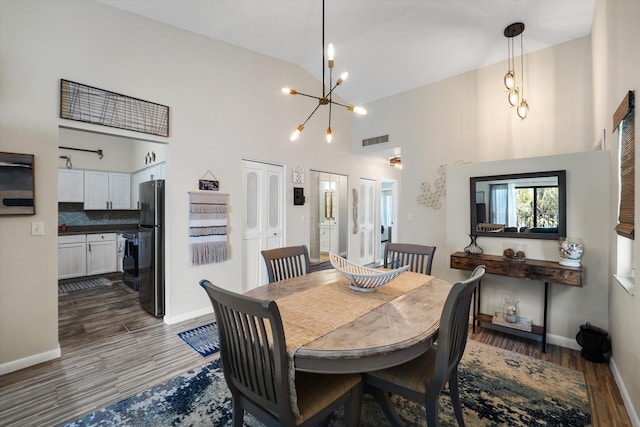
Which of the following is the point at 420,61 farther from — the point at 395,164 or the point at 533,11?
the point at 395,164

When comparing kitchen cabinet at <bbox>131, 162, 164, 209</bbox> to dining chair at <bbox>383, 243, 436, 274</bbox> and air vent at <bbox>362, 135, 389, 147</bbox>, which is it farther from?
dining chair at <bbox>383, 243, 436, 274</bbox>

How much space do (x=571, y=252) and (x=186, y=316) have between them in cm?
411

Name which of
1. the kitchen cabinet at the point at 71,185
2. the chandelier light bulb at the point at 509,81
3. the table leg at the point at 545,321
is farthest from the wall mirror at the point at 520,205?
the kitchen cabinet at the point at 71,185

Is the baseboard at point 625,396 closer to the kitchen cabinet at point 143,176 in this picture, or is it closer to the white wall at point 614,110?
the white wall at point 614,110

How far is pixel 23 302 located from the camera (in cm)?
240

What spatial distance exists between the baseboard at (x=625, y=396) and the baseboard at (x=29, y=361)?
4.30 m

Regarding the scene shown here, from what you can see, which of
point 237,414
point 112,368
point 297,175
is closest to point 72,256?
point 112,368

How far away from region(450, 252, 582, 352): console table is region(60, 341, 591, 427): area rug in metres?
0.69

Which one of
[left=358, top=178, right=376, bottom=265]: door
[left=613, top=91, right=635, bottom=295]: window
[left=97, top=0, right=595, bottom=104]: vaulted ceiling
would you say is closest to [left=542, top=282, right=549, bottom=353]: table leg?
[left=613, top=91, right=635, bottom=295]: window

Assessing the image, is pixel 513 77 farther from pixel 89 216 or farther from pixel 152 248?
pixel 89 216

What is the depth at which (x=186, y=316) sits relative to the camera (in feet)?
11.2

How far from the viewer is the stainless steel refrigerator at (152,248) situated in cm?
334

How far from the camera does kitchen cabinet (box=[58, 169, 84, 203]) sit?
17.0 ft

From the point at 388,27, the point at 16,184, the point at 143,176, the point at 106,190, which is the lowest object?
the point at 16,184
